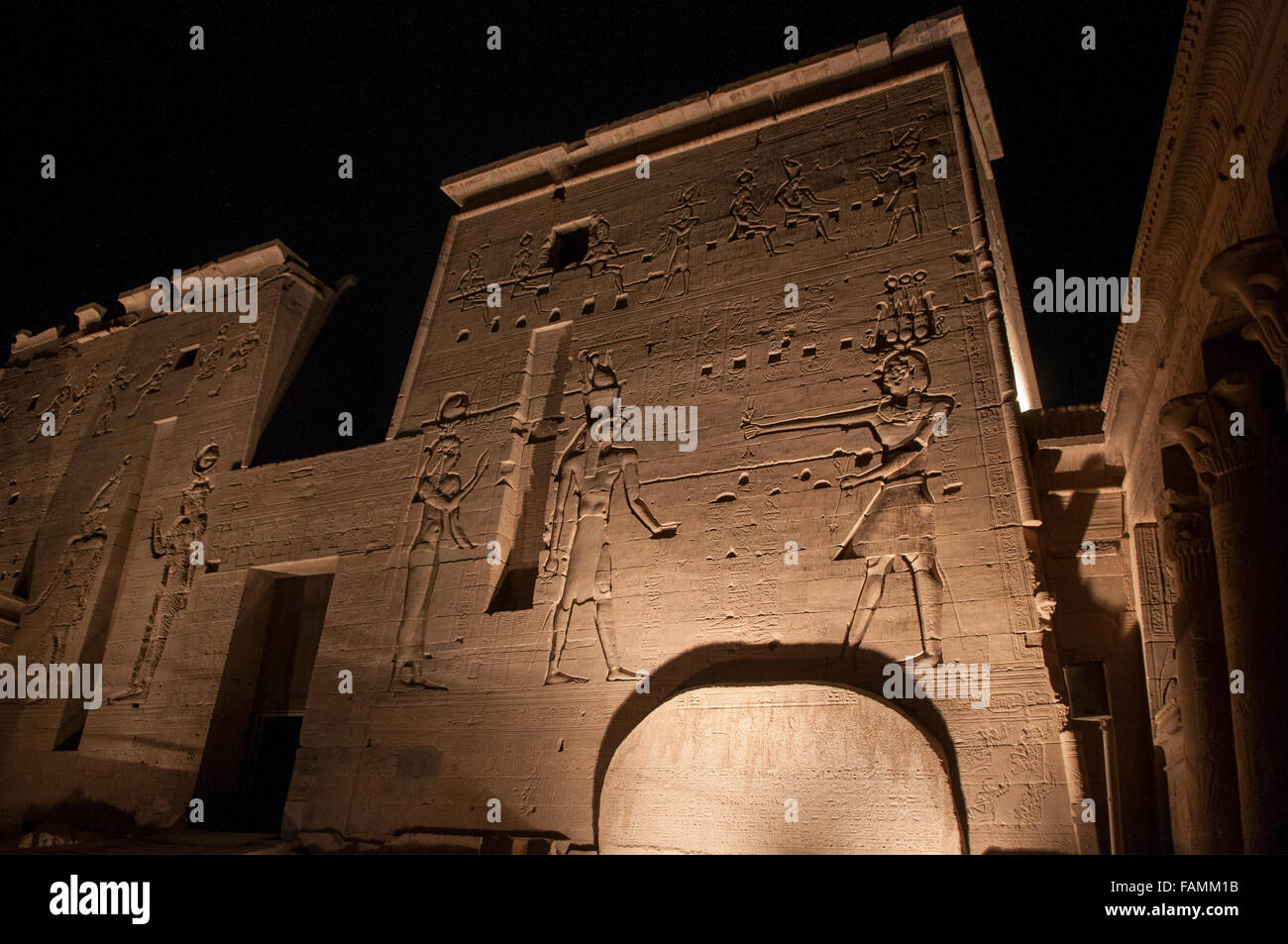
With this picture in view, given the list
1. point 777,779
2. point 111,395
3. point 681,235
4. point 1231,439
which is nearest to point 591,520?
point 777,779

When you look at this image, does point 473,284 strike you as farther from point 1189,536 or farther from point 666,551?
point 1189,536

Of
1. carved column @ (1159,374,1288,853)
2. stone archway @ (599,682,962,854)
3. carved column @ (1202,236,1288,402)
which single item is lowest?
stone archway @ (599,682,962,854)

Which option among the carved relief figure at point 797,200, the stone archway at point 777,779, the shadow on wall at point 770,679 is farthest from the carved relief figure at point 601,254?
the stone archway at point 777,779

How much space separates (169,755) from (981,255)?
8.94 meters

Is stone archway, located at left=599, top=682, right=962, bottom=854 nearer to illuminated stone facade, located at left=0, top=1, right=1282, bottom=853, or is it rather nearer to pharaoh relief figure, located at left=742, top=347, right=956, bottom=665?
illuminated stone facade, located at left=0, top=1, right=1282, bottom=853

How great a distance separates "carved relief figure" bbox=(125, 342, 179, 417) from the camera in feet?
39.3

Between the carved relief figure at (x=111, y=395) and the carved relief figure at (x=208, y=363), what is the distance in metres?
1.38

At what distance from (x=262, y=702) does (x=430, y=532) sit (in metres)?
3.09

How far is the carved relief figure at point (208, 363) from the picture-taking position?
1152cm

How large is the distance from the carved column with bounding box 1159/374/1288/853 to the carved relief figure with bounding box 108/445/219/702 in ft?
31.4

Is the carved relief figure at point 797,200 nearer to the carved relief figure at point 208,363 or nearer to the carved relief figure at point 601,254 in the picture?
the carved relief figure at point 601,254

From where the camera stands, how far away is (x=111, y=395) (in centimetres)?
1246

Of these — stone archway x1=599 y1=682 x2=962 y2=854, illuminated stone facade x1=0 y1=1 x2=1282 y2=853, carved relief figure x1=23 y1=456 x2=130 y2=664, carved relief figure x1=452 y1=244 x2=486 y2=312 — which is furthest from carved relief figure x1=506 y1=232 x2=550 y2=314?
carved relief figure x1=23 y1=456 x2=130 y2=664
